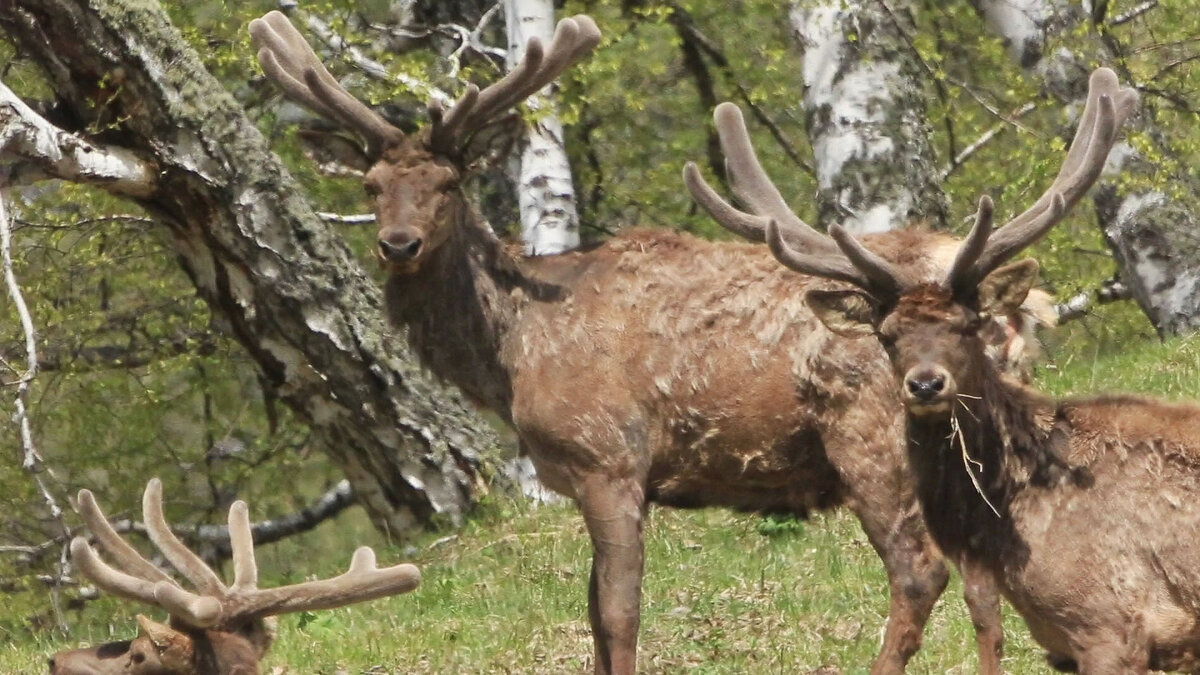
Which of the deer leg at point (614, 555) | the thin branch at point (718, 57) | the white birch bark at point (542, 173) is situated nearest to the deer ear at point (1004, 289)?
the deer leg at point (614, 555)

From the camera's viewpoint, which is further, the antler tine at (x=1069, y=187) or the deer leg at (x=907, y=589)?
the deer leg at (x=907, y=589)

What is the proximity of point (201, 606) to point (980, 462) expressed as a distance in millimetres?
2933

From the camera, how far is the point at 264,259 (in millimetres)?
12492

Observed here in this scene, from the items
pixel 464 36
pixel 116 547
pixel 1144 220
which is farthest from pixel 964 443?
pixel 1144 220

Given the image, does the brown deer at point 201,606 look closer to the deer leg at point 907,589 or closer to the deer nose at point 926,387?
the deer nose at point 926,387

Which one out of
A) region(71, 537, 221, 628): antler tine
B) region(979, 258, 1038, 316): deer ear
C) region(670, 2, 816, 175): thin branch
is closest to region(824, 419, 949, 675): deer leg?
region(979, 258, 1038, 316): deer ear

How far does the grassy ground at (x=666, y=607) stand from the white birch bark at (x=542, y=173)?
1.94 metres

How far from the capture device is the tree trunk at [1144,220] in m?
14.8

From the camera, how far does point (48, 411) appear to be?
19.1 meters

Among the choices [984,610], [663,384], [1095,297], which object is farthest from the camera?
[1095,297]

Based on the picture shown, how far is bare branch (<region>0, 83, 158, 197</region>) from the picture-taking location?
11.3 m

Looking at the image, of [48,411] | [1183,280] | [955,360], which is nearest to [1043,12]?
[1183,280]

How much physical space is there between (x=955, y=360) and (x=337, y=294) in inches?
264

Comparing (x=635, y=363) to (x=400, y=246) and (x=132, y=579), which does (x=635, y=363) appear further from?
(x=132, y=579)
